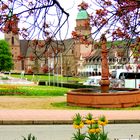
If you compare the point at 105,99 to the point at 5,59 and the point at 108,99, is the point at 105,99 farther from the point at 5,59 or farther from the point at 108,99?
the point at 5,59

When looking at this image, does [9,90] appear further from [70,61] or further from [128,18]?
[70,61]

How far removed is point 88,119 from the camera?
23.7ft

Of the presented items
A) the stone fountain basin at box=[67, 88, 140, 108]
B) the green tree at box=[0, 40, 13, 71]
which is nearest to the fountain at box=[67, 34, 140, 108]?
the stone fountain basin at box=[67, 88, 140, 108]

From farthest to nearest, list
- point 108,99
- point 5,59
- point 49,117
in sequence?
1. point 5,59
2. point 108,99
3. point 49,117

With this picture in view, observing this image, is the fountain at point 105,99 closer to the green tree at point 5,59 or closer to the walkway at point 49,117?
the walkway at point 49,117

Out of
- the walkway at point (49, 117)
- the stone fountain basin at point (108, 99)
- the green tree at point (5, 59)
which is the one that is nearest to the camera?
the walkway at point (49, 117)

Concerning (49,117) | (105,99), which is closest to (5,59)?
(105,99)

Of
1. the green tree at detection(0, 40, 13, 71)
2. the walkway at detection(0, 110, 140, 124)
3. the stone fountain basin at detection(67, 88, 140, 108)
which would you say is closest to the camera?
the walkway at detection(0, 110, 140, 124)

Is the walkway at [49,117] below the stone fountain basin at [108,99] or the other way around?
below

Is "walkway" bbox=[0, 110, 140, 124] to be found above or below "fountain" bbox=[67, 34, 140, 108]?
below

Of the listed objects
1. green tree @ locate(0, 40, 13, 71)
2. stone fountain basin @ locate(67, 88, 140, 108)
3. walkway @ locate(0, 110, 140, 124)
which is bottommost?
walkway @ locate(0, 110, 140, 124)

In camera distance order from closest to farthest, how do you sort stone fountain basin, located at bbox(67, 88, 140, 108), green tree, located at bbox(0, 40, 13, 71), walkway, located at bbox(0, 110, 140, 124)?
walkway, located at bbox(0, 110, 140, 124) < stone fountain basin, located at bbox(67, 88, 140, 108) < green tree, located at bbox(0, 40, 13, 71)

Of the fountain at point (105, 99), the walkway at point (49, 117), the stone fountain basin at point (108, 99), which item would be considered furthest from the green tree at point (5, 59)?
the walkway at point (49, 117)

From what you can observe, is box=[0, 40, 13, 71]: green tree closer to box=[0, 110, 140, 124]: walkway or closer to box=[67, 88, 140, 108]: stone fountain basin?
box=[67, 88, 140, 108]: stone fountain basin
